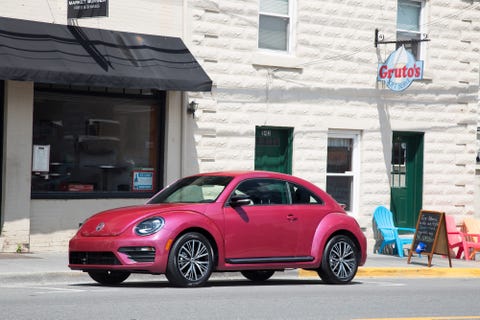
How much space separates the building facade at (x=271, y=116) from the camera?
1731 cm

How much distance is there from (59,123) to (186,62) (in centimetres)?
251

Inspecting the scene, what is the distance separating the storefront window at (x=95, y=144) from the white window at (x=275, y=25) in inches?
106

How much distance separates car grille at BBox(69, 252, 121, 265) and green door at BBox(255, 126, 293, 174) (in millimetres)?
7942

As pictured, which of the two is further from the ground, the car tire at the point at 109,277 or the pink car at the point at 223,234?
the pink car at the point at 223,234

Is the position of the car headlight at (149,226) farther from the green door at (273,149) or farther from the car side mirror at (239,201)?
the green door at (273,149)

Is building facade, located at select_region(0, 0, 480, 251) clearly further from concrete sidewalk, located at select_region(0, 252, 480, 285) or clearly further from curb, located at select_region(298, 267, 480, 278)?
curb, located at select_region(298, 267, 480, 278)

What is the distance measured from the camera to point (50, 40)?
1677 cm

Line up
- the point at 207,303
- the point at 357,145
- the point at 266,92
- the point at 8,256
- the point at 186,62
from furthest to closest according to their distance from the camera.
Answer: the point at 357,145, the point at 266,92, the point at 186,62, the point at 8,256, the point at 207,303

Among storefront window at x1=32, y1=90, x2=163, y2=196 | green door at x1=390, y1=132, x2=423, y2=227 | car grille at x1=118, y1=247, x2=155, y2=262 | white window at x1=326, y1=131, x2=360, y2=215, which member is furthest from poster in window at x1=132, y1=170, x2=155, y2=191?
car grille at x1=118, y1=247, x2=155, y2=262

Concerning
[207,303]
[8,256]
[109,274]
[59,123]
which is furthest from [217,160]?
[207,303]

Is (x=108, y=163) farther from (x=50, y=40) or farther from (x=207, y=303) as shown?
(x=207, y=303)

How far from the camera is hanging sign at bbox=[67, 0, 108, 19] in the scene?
16.6m

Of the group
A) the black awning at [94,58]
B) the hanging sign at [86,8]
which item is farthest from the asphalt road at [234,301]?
the hanging sign at [86,8]

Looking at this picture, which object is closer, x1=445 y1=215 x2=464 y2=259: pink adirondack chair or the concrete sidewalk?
the concrete sidewalk
